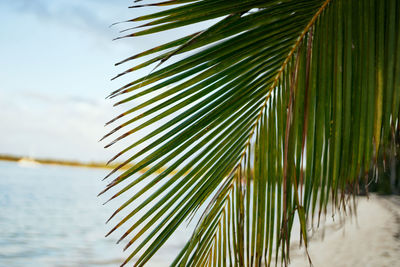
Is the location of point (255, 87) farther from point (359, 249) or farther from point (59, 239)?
point (59, 239)

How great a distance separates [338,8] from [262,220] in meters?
0.50

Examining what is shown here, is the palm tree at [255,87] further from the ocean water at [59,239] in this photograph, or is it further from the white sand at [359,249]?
the ocean water at [59,239]

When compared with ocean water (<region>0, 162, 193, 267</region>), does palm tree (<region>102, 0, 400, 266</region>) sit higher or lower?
higher

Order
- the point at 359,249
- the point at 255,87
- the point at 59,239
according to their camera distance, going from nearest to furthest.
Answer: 1. the point at 255,87
2. the point at 359,249
3. the point at 59,239

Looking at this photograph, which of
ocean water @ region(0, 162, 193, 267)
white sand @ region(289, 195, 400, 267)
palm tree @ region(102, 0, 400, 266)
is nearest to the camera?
palm tree @ region(102, 0, 400, 266)

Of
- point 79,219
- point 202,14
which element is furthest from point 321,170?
point 79,219

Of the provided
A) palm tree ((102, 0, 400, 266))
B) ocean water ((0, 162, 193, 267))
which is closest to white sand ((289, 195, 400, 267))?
ocean water ((0, 162, 193, 267))

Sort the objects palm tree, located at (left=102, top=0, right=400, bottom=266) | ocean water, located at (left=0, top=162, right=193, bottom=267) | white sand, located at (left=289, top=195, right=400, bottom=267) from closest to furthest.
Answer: palm tree, located at (left=102, top=0, right=400, bottom=266) < white sand, located at (left=289, top=195, right=400, bottom=267) < ocean water, located at (left=0, top=162, right=193, bottom=267)

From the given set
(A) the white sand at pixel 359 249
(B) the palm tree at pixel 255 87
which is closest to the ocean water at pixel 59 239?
(A) the white sand at pixel 359 249

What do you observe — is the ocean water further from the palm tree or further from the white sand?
the palm tree

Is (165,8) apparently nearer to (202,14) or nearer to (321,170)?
(202,14)

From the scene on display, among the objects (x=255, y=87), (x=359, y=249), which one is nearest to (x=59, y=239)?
(x=359, y=249)

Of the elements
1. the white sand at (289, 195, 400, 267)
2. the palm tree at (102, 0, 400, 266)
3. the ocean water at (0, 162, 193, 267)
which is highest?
the palm tree at (102, 0, 400, 266)

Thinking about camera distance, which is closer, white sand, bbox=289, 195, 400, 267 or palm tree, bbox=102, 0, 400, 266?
palm tree, bbox=102, 0, 400, 266
